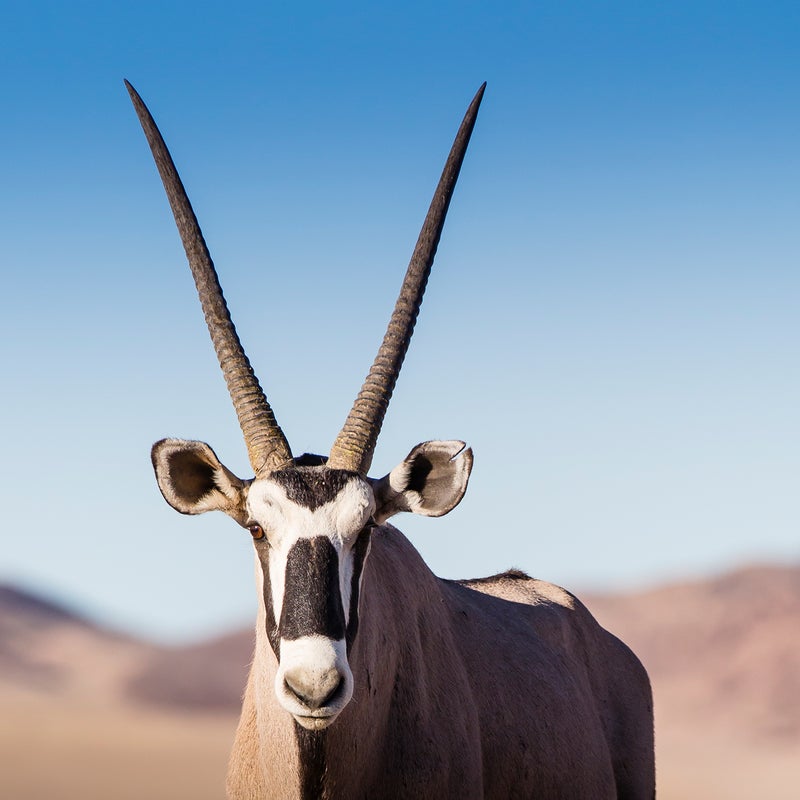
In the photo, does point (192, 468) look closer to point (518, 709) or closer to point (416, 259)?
point (416, 259)

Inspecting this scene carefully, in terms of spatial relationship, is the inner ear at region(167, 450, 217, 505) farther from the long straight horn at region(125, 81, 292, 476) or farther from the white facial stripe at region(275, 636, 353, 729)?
the white facial stripe at region(275, 636, 353, 729)

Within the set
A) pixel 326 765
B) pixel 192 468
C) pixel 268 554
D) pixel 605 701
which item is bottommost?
pixel 326 765

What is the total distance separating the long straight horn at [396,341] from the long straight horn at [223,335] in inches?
15.7

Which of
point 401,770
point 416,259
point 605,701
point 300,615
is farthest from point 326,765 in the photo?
point 605,701

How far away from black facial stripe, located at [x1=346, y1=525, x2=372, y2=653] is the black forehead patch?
330 mm

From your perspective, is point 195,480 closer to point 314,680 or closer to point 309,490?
point 309,490

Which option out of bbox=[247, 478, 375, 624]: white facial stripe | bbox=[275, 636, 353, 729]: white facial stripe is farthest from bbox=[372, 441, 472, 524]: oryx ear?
bbox=[275, 636, 353, 729]: white facial stripe

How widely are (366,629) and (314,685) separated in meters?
1.09

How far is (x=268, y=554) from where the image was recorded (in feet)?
23.4

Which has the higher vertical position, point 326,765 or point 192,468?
point 192,468

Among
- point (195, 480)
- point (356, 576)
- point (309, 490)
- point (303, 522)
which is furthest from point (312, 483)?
point (195, 480)

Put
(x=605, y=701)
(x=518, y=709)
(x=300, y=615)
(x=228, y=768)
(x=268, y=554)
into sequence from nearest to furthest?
1. (x=300, y=615)
2. (x=268, y=554)
3. (x=228, y=768)
4. (x=518, y=709)
5. (x=605, y=701)

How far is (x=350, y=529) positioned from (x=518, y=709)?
2885mm

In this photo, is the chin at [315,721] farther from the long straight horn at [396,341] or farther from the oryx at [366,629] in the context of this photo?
the long straight horn at [396,341]
